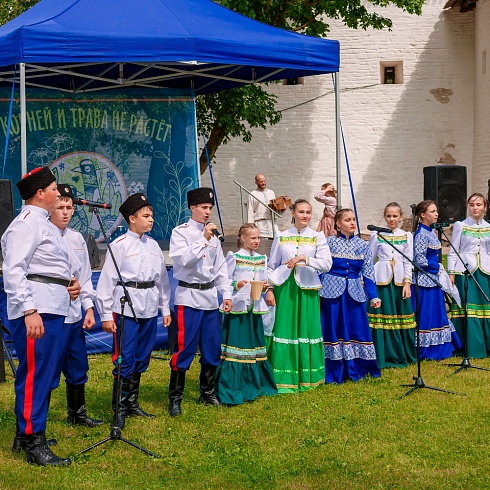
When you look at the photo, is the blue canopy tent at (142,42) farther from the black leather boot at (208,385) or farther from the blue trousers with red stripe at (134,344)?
the black leather boot at (208,385)

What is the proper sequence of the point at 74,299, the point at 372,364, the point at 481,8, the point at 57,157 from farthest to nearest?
1. the point at 481,8
2. the point at 57,157
3. the point at 372,364
4. the point at 74,299

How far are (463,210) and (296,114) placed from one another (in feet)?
30.2

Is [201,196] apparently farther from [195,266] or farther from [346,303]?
[346,303]

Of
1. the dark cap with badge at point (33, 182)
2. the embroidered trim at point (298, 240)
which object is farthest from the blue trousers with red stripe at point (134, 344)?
the embroidered trim at point (298, 240)

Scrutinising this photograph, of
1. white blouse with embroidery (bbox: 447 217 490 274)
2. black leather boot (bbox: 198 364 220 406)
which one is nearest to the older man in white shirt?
white blouse with embroidery (bbox: 447 217 490 274)

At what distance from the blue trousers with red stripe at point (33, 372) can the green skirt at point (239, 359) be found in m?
1.74

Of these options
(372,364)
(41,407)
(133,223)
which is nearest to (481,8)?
(372,364)

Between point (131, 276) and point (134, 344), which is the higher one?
point (131, 276)

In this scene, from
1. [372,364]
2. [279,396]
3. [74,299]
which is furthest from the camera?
[372,364]

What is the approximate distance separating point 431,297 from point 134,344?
3322 mm

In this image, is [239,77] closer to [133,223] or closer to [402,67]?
[133,223]

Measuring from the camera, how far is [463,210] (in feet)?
29.8

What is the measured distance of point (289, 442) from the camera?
17.3 feet

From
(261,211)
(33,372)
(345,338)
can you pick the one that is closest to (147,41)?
(345,338)
